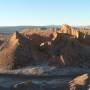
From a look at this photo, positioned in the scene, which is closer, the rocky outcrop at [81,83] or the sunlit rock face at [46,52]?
the rocky outcrop at [81,83]

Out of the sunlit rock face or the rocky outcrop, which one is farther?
the sunlit rock face

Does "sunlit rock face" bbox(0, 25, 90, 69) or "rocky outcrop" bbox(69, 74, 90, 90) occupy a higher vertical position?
"sunlit rock face" bbox(0, 25, 90, 69)

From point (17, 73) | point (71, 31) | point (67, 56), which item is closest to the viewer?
point (17, 73)

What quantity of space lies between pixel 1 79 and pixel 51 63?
6826mm

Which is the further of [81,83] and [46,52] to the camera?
[46,52]

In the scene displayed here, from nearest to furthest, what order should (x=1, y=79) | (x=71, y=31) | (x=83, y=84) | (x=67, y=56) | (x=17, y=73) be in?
(x=83, y=84), (x=1, y=79), (x=17, y=73), (x=67, y=56), (x=71, y=31)

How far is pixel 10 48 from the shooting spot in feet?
116

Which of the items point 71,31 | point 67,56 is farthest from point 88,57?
point 71,31

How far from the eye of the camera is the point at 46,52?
118 feet

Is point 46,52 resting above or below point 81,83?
above

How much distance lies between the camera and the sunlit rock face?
33969 millimetres

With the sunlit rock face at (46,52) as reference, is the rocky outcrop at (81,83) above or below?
below

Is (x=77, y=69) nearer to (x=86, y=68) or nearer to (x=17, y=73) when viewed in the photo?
(x=86, y=68)

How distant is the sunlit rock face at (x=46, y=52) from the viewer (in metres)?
34.0
